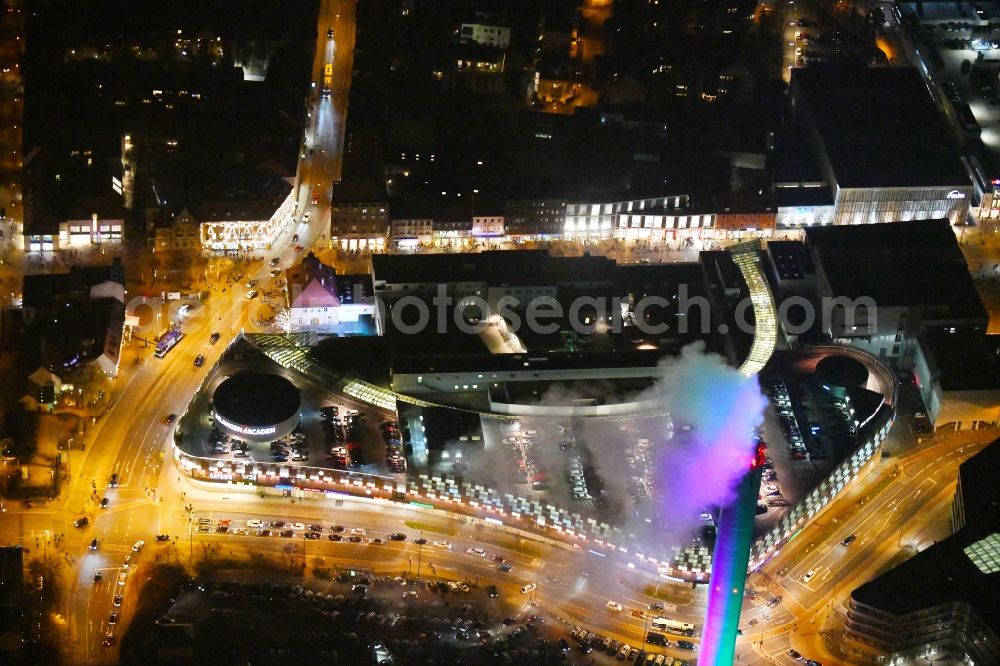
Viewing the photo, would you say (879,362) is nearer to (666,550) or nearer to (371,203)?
(666,550)

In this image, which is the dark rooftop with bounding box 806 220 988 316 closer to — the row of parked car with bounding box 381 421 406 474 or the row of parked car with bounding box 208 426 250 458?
the row of parked car with bounding box 381 421 406 474

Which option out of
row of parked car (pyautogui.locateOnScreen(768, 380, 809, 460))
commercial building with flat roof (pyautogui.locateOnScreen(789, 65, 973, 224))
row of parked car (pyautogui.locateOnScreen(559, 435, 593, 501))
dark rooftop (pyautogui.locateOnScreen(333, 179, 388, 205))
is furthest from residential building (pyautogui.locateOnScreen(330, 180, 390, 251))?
commercial building with flat roof (pyautogui.locateOnScreen(789, 65, 973, 224))

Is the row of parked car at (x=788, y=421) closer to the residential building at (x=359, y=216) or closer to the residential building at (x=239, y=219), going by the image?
the residential building at (x=359, y=216)

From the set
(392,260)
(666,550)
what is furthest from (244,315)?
(666,550)

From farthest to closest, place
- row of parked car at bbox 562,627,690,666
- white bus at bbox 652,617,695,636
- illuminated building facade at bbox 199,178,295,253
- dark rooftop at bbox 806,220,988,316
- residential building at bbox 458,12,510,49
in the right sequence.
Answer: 1. residential building at bbox 458,12,510,49
2. illuminated building facade at bbox 199,178,295,253
3. dark rooftop at bbox 806,220,988,316
4. white bus at bbox 652,617,695,636
5. row of parked car at bbox 562,627,690,666

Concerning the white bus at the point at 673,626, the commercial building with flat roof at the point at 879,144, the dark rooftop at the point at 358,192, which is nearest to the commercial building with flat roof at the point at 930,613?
the white bus at the point at 673,626
